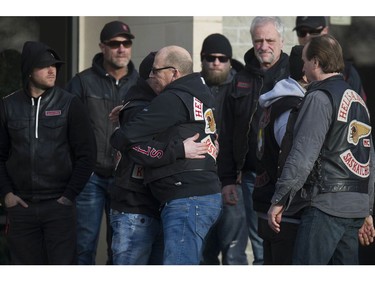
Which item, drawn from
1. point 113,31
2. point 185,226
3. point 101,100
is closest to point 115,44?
point 113,31

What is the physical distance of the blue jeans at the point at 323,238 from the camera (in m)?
5.72

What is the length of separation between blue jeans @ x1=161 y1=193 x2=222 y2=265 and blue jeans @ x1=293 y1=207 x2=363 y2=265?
0.57 meters

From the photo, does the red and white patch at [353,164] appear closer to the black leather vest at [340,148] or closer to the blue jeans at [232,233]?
the black leather vest at [340,148]

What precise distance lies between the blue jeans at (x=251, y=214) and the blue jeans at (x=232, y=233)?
0.12 m

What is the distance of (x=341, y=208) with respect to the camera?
5730mm

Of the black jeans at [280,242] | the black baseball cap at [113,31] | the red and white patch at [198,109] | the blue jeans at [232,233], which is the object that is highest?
A: the black baseball cap at [113,31]

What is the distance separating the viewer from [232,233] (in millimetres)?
8023

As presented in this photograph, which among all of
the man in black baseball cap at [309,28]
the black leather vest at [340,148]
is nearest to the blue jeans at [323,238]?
the black leather vest at [340,148]

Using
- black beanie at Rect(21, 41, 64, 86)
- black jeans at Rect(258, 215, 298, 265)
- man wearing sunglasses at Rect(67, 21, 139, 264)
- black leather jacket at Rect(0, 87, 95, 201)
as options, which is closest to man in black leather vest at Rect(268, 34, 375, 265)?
black jeans at Rect(258, 215, 298, 265)

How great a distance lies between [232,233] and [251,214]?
236 millimetres

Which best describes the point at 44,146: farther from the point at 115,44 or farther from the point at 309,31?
the point at 309,31
